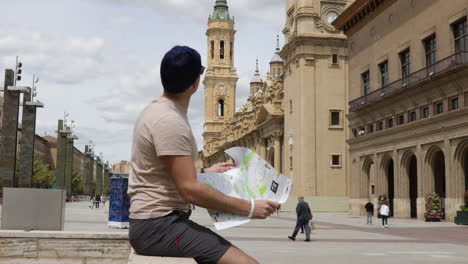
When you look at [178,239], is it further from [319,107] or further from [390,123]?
[319,107]

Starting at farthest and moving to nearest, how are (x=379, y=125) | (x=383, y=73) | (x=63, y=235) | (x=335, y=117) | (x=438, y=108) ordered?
(x=335, y=117) → (x=383, y=73) → (x=379, y=125) → (x=438, y=108) → (x=63, y=235)

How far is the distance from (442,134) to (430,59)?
5979 mm

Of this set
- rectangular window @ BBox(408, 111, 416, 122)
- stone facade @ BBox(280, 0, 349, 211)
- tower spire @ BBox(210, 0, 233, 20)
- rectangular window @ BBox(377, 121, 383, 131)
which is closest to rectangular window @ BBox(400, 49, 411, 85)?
rectangular window @ BBox(408, 111, 416, 122)

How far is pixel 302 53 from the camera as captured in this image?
57.1 m

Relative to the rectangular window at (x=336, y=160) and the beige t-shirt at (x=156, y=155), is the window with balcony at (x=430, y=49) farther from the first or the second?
the beige t-shirt at (x=156, y=155)

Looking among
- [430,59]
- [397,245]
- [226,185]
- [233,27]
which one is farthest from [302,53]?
[233,27]

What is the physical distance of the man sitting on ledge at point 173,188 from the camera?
304 centimetres

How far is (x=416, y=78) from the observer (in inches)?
1512

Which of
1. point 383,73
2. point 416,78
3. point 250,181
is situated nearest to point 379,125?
point 383,73

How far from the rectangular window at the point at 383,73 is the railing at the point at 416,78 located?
53.2 inches

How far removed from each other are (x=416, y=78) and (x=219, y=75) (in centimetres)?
8983

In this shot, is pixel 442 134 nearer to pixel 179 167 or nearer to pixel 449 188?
pixel 449 188

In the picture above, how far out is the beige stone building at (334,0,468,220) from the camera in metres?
33.9

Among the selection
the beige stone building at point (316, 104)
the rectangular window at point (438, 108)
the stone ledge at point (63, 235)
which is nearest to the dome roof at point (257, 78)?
the beige stone building at point (316, 104)
